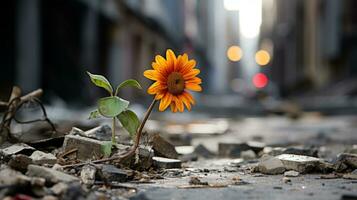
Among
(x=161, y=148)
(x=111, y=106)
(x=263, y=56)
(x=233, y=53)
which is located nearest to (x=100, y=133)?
(x=161, y=148)

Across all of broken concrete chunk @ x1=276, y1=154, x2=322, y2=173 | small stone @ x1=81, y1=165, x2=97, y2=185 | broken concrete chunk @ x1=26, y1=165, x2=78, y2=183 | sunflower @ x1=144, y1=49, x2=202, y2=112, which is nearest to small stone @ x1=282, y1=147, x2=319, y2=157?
broken concrete chunk @ x1=276, y1=154, x2=322, y2=173

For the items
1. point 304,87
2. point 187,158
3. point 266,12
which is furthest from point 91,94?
point 266,12

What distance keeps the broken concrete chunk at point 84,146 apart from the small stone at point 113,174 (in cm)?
22

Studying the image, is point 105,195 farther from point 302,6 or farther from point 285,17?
point 285,17

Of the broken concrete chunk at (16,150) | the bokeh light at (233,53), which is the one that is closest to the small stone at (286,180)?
the broken concrete chunk at (16,150)

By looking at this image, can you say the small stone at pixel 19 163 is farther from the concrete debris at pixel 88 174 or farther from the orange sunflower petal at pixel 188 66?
the orange sunflower petal at pixel 188 66

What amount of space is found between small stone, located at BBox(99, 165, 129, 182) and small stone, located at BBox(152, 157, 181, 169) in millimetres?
447

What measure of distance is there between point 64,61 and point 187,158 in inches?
397

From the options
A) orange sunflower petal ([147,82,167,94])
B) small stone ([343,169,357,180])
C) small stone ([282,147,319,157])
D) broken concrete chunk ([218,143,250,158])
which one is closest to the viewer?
orange sunflower petal ([147,82,167,94])

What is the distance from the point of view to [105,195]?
1.95 meters

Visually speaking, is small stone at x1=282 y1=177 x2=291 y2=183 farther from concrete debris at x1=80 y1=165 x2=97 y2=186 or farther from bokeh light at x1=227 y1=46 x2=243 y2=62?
bokeh light at x1=227 y1=46 x2=243 y2=62

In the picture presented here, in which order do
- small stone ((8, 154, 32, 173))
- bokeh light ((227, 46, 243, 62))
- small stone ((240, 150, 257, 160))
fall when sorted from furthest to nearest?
1. bokeh light ((227, 46, 243, 62))
2. small stone ((240, 150, 257, 160))
3. small stone ((8, 154, 32, 173))

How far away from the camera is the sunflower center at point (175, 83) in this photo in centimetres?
230

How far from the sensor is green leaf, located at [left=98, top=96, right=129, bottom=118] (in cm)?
229
